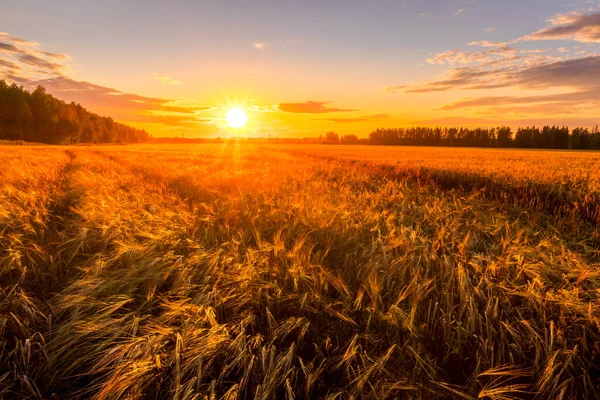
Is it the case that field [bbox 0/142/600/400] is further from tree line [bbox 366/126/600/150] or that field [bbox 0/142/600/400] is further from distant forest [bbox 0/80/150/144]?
tree line [bbox 366/126/600/150]

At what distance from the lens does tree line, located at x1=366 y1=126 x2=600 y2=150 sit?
296ft

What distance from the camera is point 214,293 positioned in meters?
2.35

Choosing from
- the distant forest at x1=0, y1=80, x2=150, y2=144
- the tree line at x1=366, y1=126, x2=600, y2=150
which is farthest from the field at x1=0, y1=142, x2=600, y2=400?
the tree line at x1=366, y1=126, x2=600, y2=150

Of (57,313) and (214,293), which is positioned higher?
(214,293)

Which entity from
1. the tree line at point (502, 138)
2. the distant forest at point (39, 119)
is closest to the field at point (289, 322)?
the distant forest at point (39, 119)

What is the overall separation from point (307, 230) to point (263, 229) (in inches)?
24.9

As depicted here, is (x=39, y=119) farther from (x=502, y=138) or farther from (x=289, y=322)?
(x=502, y=138)

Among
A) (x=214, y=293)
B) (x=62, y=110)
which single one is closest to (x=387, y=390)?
(x=214, y=293)

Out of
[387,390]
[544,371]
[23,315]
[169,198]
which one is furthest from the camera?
[169,198]

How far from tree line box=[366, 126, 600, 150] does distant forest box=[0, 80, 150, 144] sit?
283 feet

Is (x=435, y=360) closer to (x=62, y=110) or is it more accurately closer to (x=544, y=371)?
(x=544, y=371)

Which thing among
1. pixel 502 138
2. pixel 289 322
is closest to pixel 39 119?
pixel 289 322

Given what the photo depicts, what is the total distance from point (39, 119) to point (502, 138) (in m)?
132

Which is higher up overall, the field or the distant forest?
the distant forest
